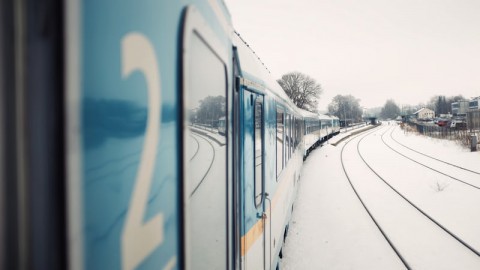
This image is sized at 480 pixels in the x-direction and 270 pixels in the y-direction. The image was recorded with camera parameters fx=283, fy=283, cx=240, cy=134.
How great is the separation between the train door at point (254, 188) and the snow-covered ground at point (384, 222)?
8.61 ft

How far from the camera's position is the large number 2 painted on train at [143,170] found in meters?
0.98

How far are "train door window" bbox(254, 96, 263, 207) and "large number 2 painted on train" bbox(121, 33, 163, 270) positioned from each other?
6.85 ft

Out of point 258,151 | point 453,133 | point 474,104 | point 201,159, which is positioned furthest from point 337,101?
point 201,159

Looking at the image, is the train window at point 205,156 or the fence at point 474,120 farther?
the fence at point 474,120

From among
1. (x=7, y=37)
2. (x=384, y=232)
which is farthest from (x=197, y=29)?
(x=384, y=232)

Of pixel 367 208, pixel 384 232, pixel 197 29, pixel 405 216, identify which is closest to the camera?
pixel 197 29

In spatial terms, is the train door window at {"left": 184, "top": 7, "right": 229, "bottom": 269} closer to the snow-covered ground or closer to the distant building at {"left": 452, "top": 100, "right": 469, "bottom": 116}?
the snow-covered ground

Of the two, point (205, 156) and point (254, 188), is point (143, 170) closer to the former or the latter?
point (205, 156)

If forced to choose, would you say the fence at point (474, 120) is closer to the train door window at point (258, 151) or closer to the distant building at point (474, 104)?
the train door window at point (258, 151)

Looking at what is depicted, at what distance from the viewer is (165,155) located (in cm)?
121

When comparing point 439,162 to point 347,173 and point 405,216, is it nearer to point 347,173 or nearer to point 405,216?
point 347,173

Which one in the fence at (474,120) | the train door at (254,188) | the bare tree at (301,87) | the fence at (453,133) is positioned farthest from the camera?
the bare tree at (301,87)

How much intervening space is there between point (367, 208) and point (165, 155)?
906cm

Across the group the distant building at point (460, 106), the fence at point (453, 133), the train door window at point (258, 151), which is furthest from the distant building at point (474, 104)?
the train door window at point (258, 151)
